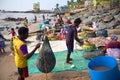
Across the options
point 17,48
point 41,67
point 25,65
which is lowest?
point 41,67

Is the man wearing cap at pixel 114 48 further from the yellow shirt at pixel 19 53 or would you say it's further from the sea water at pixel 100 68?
the yellow shirt at pixel 19 53

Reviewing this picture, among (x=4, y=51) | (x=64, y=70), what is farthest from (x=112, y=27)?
(x=64, y=70)

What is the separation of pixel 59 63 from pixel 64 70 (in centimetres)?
77

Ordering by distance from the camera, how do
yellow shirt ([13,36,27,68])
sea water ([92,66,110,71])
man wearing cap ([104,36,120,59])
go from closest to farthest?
1. yellow shirt ([13,36,27,68])
2. sea water ([92,66,110,71])
3. man wearing cap ([104,36,120,59])

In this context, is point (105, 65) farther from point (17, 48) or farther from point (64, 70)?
point (64, 70)

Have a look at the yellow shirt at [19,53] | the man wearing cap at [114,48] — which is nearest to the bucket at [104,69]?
the yellow shirt at [19,53]

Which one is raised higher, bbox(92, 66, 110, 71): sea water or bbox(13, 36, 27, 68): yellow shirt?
bbox(13, 36, 27, 68): yellow shirt

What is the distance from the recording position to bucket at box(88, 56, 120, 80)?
381cm

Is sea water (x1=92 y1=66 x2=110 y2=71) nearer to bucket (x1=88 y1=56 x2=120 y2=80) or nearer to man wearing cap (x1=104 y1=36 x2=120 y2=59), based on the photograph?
bucket (x1=88 y1=56 x2=120 y2=80)

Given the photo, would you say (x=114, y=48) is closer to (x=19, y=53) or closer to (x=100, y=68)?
(x=100, y=68)

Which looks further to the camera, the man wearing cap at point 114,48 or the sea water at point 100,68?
the man wearing cap at point 114,48

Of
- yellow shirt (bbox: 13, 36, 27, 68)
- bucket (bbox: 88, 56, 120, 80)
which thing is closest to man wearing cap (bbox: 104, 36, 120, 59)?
bucket (bbox: 88, 56, 120, 80)

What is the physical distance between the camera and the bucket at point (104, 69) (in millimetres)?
3814

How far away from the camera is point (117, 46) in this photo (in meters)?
6.67
